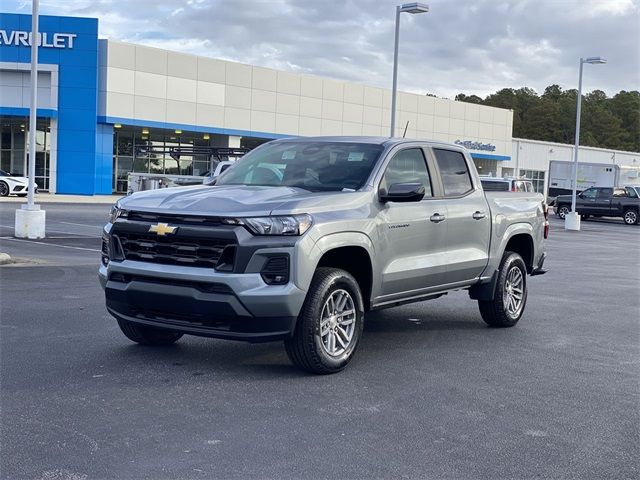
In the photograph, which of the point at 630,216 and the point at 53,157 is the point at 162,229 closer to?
the point at 630,216

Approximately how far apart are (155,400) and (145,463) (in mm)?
1227

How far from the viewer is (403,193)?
688 cm

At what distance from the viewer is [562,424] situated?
17.9ft

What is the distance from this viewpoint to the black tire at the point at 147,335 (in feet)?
23.7

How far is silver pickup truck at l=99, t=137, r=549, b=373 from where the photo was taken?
6027 mm

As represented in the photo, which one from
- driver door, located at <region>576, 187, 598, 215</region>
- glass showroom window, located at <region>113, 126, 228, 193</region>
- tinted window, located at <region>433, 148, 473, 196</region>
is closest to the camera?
tinted window, located at <region>433, 148, 473, 196</region>

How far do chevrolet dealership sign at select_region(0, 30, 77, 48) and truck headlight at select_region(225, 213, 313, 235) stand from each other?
42.0 metres

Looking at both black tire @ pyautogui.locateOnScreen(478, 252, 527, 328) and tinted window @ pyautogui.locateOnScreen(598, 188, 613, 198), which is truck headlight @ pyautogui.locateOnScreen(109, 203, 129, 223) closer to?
black tire @ pyautogui.locateOnScreen(478, 252, 527, 328)

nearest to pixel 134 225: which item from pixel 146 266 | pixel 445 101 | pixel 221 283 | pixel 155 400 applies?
pixel 146 266

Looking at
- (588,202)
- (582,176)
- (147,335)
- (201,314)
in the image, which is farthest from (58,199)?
(201,314)

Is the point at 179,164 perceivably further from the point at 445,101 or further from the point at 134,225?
the point at 134,225

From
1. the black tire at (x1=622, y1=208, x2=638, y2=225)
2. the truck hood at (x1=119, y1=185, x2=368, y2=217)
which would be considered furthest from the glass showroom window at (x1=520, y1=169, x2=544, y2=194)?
the truck hood at (x1=119, y1=185, x2=368, y2=217)

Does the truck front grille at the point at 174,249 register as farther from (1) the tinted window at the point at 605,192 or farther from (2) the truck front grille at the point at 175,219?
(1) the tinted window at the point at 605,192

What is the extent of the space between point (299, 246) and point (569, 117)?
123920 millimetres
